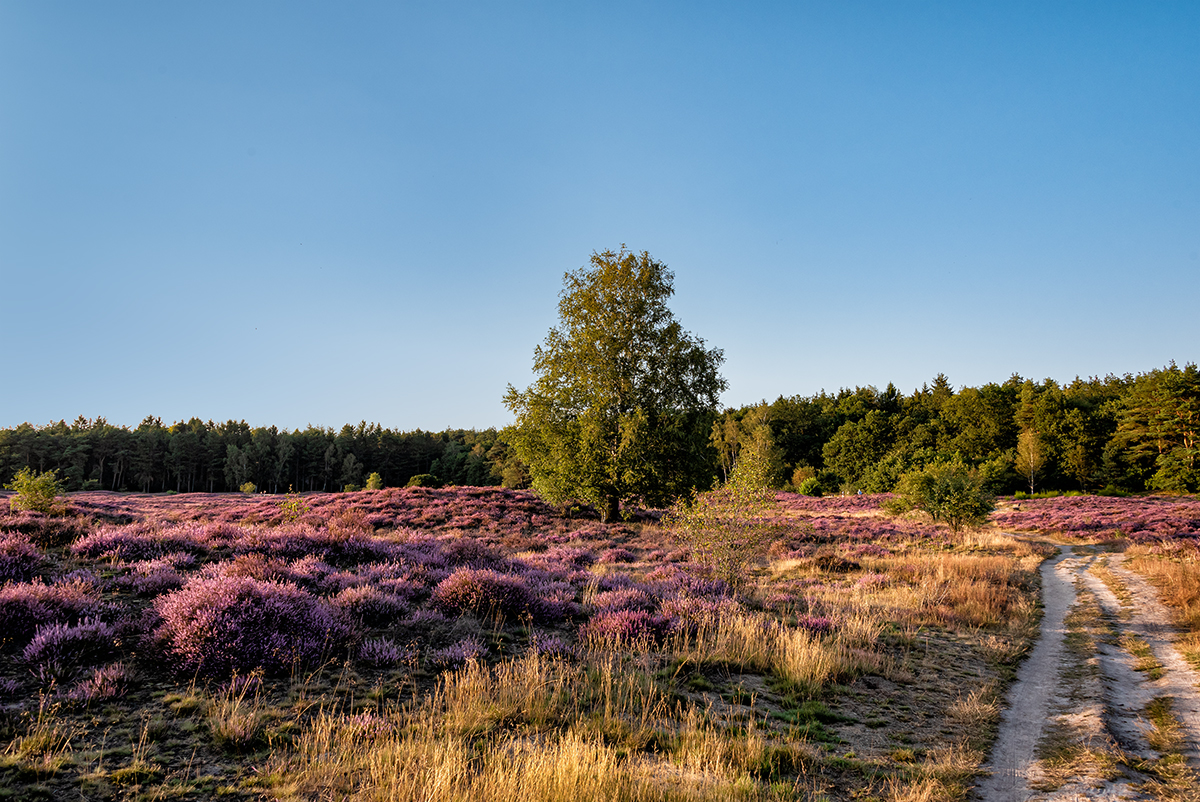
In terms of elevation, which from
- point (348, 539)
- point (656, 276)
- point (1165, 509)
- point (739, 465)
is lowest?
point (1165, 509)

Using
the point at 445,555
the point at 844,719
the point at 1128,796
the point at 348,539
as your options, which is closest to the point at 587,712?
the point at 844,719

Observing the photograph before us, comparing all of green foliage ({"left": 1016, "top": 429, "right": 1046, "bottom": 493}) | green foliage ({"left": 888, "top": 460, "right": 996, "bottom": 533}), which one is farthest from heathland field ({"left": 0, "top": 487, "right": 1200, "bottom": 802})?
green foliage ({"left": 1016, "top": 429, "right": 1046, "bottom": 493})

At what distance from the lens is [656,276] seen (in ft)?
86.2

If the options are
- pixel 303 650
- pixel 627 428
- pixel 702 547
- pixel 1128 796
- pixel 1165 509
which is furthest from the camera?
pixel 1165 509

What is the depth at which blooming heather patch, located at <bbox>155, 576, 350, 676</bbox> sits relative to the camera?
19.4 ft

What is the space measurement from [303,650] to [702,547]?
10.0 m

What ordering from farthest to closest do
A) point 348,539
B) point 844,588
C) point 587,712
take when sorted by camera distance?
point 844,588 < point 348,539 < point 587,712

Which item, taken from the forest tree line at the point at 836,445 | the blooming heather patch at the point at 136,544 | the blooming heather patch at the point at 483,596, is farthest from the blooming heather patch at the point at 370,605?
the forest tree line at the point at 836,445

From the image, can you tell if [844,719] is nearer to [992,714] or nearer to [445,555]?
[992,714]

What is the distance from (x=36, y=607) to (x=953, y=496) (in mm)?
31735

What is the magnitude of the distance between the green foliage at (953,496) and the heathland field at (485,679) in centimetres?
1338

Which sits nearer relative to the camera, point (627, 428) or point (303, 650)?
point (303, 650)

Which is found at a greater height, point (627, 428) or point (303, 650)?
point (627, 428)

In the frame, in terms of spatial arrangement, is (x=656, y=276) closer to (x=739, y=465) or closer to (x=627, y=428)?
(x=627, y=428)
